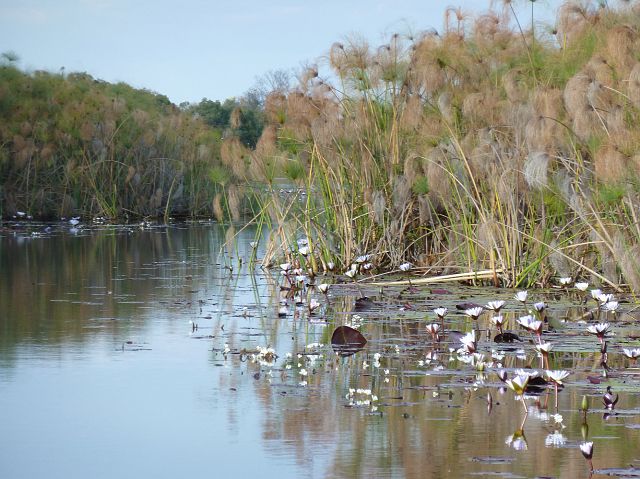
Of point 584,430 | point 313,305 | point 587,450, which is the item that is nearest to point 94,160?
point 313,305

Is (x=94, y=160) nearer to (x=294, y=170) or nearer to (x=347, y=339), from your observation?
(x=294, y=170)

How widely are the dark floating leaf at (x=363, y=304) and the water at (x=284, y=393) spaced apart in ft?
0.12

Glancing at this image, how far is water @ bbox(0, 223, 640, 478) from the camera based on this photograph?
4.34m

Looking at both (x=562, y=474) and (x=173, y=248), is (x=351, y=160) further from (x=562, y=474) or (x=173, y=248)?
(x=562, y=474)

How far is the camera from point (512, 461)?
4254mm

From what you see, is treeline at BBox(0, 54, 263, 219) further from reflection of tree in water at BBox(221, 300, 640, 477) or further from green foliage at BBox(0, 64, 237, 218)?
reflection of tree in water at BBox(221, 300, 640, 477)

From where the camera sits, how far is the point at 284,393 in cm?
559

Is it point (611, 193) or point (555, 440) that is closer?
point (555, 440)

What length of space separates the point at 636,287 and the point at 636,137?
4.50 feet

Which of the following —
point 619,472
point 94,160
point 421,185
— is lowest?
point 619,472

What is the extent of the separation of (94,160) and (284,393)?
19342 mm

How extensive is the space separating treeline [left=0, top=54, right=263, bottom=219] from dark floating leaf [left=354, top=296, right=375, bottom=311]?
46.0ft

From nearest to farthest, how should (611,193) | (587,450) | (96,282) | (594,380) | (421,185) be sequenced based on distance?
(587,450), (594,380), (611,193), (421,185), (96,282)

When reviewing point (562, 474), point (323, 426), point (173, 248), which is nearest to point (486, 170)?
point (323, 426)
